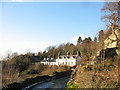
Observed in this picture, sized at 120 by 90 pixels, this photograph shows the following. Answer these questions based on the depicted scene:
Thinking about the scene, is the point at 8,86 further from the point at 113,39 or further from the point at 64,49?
the point at 64,49

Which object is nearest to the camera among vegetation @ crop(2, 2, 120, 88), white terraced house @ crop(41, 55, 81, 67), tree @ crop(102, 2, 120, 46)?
vegetation @ crop(2, 2, 120, 88)

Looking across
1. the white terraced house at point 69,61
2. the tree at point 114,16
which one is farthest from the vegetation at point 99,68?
the white terraced house at point 69,61

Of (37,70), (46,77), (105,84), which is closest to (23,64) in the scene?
(37,70)

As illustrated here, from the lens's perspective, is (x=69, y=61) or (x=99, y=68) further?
(x=69, y=61)

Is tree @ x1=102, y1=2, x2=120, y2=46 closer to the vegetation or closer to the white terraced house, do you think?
the vegetation

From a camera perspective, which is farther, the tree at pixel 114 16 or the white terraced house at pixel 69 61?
the white terraced house at pixel 69 61

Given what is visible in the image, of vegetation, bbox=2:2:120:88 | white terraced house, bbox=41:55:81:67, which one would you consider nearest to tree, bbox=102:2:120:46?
vegetation, bbox=2:2:120:88

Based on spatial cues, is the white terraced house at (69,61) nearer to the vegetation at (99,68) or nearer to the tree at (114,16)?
the vegetation at (99,68)

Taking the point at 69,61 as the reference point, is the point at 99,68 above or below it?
above

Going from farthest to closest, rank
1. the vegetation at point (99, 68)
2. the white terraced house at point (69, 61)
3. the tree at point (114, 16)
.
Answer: the white terraced house at point (69, 61) < the tree at point (114, 16) < the vegetation at point (99, 68)

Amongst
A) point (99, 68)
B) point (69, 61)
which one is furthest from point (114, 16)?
point (69, 61)

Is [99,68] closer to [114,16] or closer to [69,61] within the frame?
[114,16]

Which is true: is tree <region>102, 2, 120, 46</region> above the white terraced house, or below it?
above

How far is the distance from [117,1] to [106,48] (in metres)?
6.02
